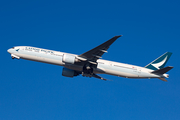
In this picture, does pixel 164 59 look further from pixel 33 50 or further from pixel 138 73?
pixel 33 50

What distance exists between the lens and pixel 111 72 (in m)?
40.9

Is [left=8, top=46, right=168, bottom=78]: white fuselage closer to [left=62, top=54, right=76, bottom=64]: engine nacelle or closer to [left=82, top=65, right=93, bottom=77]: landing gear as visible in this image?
[left=82, top=65, right=93, bottom=77]: landing gear

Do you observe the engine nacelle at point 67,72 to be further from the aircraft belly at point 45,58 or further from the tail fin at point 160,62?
the tail fin at point 160,62

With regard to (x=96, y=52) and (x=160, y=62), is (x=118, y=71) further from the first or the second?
(x=160, y=62)

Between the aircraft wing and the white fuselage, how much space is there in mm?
2050

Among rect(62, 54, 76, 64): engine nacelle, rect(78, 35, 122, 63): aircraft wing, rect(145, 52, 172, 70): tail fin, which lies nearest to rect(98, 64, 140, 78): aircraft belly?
rect(78, 35, 122, 63): aircraft wing

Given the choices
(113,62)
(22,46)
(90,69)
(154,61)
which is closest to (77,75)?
(90,69)

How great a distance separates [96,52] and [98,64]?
3.39 metres

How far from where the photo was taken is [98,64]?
135 feet

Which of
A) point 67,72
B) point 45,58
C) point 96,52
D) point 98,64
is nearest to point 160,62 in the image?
point 98,64

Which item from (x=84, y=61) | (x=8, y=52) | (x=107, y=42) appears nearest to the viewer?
(x=107, y=42)

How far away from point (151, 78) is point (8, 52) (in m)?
27.8

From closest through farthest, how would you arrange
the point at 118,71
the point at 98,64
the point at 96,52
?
the point at 96,52 → the point at 118,71 → the point at 98,64

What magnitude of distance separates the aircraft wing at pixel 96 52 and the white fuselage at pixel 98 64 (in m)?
2.05
